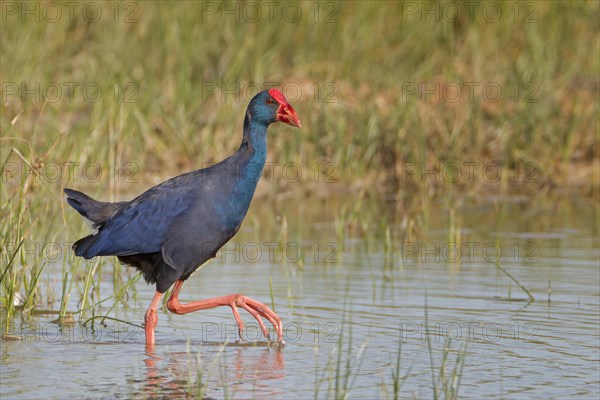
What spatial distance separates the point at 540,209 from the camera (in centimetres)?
1116

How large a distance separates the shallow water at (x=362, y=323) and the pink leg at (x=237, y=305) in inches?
4.2

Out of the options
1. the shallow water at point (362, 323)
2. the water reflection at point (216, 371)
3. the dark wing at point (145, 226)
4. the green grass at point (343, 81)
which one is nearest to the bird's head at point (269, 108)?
the dark wing at point (145, 226)

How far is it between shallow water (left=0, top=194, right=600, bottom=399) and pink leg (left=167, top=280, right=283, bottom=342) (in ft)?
0.35

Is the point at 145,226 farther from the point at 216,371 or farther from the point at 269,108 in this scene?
the point at 216,371

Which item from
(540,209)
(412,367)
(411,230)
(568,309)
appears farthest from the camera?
(540,209)

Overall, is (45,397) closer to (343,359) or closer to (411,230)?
(343,359)

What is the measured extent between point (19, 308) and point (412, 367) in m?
2.61

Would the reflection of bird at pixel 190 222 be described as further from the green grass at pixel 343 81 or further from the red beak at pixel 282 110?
the green grass at pixel 343 81

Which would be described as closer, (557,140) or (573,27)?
(557,140)

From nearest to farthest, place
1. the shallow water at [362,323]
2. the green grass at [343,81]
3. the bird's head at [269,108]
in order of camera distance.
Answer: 1. the shallow water at [362,323]
2. the bird's head at [269,108]
3. the green grass at [343,81]

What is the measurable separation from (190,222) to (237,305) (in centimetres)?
62

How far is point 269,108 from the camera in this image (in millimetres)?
7070

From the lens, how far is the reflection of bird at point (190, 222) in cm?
666

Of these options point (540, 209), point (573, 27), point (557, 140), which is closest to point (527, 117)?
point (557, 140)
